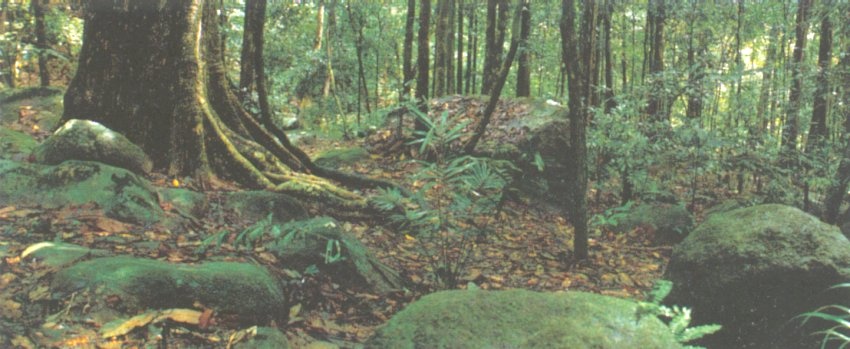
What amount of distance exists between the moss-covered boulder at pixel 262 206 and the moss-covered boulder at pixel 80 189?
2.49 feet

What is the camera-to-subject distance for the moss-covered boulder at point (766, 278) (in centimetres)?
427

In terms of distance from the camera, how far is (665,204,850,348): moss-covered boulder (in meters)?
4.27

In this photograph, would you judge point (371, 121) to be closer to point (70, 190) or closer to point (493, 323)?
point (70, 190)

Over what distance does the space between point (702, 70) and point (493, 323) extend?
27.6ft

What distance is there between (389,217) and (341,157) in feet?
15.7

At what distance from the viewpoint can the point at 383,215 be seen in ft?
21.4

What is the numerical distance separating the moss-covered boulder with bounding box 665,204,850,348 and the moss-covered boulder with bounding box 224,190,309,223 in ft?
11.7

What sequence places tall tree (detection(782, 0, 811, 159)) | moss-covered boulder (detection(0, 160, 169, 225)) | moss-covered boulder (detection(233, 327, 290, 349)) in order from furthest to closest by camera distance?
tall tree (detection(782, 0, 811, 159)), moss-covered boulder (detection(0, 160, 169, 225)), moss-covered boulder (detection(233, 327, 290, 349))

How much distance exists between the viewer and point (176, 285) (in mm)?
3240

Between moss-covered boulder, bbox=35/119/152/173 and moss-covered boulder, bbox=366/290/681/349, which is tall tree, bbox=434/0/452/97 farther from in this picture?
moss-covered boulder, bbox=366/290/681/349

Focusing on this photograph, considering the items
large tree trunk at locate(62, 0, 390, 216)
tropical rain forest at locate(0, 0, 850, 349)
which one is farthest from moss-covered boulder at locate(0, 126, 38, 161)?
large tree trunk at locate(62, 0, 390, 216)

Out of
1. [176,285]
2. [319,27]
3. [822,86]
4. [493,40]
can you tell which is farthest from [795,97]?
[319,27]

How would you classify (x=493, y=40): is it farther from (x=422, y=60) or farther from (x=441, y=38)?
(x=422, y=60)

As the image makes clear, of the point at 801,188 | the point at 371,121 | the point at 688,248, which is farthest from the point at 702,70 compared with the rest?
the point at 371,121
